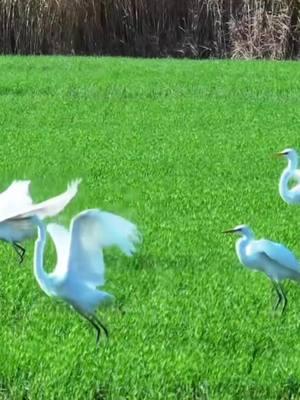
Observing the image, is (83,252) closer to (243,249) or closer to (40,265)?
(40,265)

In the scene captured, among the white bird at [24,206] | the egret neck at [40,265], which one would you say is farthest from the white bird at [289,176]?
the egret neck at [40,265]

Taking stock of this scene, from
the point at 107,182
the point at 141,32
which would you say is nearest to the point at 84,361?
the point at 107,182

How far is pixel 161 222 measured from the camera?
22.6 ft

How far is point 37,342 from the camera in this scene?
14.6 ft

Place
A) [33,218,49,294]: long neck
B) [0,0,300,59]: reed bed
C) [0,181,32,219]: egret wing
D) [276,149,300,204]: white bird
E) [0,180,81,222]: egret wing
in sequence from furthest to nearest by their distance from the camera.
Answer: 1. [0,0,300,59]: reed bed
2. [276,149,300,204]: white bird
3. [0,181,32,219]: egret wing
4. [33,218,49,294]: long neck
5. [0,180,81,222]: egret wing

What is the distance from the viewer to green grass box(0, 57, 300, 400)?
4.11 m

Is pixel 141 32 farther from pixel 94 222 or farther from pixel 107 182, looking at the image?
pixel 94 222

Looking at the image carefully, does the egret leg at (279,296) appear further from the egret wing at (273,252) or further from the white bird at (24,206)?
the white bird at (24,206)

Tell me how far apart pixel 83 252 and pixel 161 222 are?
12.0 ft

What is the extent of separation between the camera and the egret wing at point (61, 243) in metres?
3.31

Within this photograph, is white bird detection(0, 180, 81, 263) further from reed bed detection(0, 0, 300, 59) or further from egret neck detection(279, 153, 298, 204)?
reed bed detection(0, 0, 300, 59)

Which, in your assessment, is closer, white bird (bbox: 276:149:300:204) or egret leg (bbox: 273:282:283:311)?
egret leg (bbox: 273:282:283:311)

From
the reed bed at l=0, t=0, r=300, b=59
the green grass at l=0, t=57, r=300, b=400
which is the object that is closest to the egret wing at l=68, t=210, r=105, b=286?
the green grass at l=0, t=57, r=300, b=400

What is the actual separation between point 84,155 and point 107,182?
4.45ft
